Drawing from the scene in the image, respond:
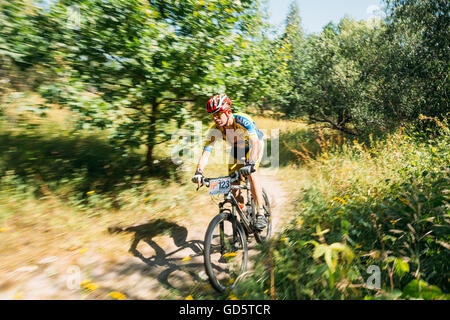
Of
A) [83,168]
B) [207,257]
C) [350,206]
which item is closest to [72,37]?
[83,168]

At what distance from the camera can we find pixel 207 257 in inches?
113

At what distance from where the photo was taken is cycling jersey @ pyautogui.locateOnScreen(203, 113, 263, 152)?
3619 millimetres

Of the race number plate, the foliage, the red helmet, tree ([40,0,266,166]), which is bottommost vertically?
the foliage

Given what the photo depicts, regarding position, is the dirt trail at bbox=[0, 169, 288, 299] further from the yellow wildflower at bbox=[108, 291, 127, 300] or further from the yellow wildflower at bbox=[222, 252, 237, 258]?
the yellow wildflower at bbox=[222, 252, 237, 258]

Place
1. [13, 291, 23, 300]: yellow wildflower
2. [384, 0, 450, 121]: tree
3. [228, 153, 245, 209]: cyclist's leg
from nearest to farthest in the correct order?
[13, 291, 23, 300]: yellow wildflower
[228, 153, 245, 209]: cyclist's leg
[384, 0, 450, 121]: tree

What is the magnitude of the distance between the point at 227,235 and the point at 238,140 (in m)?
1.51

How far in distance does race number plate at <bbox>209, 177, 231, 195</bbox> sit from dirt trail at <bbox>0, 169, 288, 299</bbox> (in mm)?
1302

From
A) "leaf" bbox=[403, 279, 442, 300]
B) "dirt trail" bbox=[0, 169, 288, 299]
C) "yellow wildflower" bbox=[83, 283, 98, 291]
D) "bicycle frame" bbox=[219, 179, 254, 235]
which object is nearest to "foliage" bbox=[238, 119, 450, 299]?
"leaf" bbox=[403, 279, 442, 300]

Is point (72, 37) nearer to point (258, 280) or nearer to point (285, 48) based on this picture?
point (258, 280)

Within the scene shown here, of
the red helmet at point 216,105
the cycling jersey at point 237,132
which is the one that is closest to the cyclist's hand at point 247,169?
the cycling jersey at point 237,132

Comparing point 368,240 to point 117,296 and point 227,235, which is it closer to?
point 227,235

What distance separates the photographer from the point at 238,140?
3912 millimetres

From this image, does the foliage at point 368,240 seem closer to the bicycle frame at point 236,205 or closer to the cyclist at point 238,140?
the bicycle frame at point 236,205

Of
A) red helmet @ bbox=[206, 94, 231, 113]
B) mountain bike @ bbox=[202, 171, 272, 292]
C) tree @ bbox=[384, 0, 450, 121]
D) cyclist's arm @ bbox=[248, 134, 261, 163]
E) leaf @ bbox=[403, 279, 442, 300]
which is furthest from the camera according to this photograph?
tree @ bbox=[384, 0, 450, 121]
